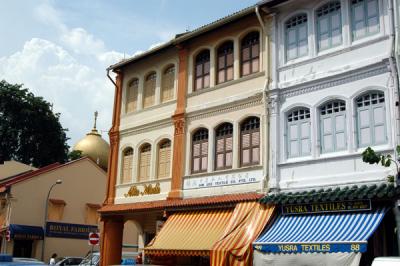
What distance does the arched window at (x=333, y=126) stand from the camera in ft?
53.6

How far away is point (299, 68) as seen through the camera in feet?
58.4

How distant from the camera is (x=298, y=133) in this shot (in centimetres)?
1747

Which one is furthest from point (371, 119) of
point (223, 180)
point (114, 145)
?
point (114, 145)

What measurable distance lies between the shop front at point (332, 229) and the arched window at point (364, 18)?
4.69 meters

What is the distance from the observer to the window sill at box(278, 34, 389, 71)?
16.0 meters

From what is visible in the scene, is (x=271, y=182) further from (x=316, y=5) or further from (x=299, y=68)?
(x=316, y=5)

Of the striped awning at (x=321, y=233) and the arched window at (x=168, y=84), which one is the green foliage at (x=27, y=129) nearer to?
the arched window at (x=168, y=84)

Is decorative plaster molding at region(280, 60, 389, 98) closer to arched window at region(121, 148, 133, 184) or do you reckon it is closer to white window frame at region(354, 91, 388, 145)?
white window frame at region(354, 91, 388, 145)

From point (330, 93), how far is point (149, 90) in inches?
363

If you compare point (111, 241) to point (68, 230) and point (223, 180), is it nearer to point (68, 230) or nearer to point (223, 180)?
point (223, 180)

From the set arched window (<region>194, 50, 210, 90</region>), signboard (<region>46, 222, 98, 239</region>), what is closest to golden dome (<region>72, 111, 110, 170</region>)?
signboard (<region>46, 222, 98, 239</region>)

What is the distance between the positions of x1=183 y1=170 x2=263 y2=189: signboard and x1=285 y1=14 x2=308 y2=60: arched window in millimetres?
4047

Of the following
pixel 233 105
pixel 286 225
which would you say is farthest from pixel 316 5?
pixel 286 225

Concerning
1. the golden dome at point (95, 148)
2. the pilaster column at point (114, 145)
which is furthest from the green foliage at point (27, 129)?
the pilaster column at point (114, 145)
